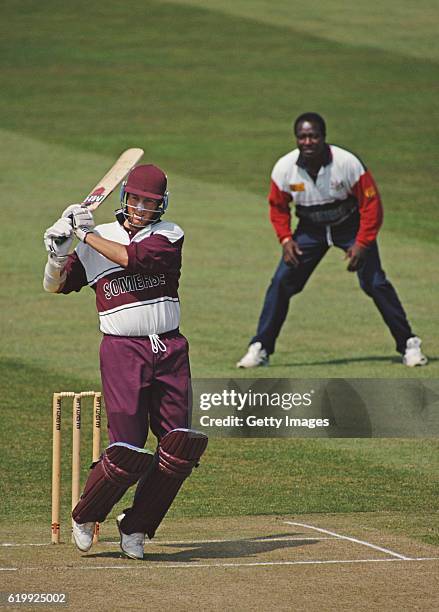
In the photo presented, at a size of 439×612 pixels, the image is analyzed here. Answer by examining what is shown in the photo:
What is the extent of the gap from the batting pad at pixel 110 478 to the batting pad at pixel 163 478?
8 cm

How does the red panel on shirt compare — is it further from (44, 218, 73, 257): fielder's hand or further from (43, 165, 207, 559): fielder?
(44, 218, 73, 257): fielder's hand

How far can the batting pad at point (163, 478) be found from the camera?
721 centimetres

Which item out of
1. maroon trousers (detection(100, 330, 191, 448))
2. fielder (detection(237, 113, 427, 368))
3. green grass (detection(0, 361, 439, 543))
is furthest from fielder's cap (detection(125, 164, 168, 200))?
fielder (detection(237, 113, 427, 368))

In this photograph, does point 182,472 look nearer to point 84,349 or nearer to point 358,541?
point 358,541

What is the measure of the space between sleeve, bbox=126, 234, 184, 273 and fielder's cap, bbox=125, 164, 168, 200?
0.71 ft

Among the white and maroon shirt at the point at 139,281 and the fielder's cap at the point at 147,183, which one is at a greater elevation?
the fielder's cap at the point at 147,183

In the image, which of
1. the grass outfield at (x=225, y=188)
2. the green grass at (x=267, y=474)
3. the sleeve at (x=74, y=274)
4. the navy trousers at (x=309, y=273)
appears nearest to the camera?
the sleeve at (x=74, y=274)

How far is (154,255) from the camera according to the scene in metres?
7.22

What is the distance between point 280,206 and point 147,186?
5179mm

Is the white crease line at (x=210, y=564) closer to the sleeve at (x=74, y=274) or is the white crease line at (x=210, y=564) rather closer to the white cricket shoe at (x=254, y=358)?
the sleeve at (x=74, y=274)

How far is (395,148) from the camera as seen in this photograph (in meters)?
22.1

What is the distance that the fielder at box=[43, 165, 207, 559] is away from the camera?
720cm

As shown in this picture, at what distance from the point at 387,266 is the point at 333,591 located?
33.8 ft

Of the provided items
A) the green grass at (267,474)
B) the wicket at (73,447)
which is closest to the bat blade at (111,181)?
the wicket at (73,447)
